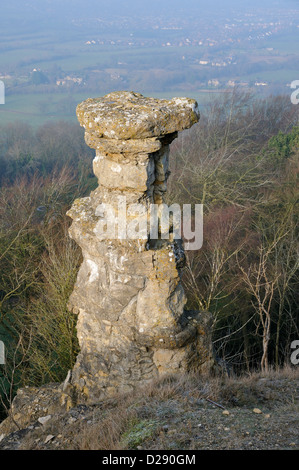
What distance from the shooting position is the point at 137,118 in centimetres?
571

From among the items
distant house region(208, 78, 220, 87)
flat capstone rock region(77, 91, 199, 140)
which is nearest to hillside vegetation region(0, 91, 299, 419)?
flat capstone rock region(77, 91, 199, 140)

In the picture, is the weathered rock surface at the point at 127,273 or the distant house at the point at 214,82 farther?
the distant house at the point at 214,82

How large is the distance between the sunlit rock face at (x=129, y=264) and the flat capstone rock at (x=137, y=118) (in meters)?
0.01

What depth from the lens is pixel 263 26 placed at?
104750 millimetres

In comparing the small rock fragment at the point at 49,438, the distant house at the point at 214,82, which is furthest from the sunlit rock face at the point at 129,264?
the distant house at the point at 214,82

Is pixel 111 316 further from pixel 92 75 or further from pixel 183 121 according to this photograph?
pixel 92 75

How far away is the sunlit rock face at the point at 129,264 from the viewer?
5855 mm

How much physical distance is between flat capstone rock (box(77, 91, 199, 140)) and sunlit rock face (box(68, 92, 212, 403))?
0.01 meters

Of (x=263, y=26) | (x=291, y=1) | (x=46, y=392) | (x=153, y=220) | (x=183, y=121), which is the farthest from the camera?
(x=291, y=1)

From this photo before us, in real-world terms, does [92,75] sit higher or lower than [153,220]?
higher

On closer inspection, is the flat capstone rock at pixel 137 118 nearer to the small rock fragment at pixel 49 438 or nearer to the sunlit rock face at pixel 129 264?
the sunlit rock face at pixel 129 264

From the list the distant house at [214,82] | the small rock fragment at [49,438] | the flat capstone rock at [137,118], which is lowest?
the small rock fragment at [49,438]

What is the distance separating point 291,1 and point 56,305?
142m

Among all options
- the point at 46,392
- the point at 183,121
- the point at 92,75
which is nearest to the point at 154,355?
the point at 46,392
